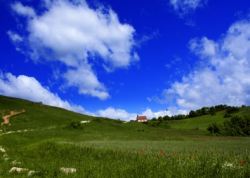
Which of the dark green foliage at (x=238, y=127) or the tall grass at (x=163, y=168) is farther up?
the dark green foliage at (x=238, y=127)

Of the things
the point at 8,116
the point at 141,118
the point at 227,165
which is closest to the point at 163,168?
the point at 227,165

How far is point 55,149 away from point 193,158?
19.7 meters

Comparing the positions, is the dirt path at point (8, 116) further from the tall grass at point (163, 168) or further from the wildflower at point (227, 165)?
the wildflower at point (227, 165)

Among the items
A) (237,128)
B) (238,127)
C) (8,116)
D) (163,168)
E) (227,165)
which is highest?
(238,127)

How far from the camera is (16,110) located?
368 ft

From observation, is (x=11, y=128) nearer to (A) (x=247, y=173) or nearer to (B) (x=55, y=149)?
(B) (x=55, y=149)

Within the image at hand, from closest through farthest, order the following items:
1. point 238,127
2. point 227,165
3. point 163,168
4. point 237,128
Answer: point 227,165
point 163,168
point 238,127
point 237,128

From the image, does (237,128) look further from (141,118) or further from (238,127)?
(141,118)

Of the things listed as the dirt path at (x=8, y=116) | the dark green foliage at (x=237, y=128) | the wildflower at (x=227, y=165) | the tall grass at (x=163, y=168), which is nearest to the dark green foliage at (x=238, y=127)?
the dark green foliage at (x=237, y=128)

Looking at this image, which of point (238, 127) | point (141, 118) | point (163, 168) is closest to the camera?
point (163, 168)

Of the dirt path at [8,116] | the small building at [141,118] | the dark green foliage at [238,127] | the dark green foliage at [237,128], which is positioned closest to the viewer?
the dark green foliage at [238,127]

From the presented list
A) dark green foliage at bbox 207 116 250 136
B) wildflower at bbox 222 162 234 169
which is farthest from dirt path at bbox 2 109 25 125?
wildflower at bbox 222 162 234 169

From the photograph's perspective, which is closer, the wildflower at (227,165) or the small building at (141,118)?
the wildflower at (227,165)

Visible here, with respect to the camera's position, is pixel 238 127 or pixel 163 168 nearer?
pixel 163 168
